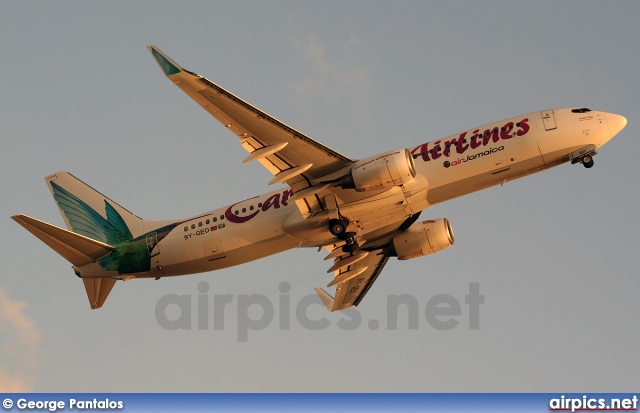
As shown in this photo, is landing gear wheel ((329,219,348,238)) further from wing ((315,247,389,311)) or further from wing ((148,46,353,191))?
wing ((315,247,389,311))

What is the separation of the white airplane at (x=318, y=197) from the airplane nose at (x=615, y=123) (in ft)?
0.23

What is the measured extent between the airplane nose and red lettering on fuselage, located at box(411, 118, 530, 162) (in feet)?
14.8

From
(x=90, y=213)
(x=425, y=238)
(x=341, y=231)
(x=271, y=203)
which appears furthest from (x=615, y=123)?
(x=90, y=213)

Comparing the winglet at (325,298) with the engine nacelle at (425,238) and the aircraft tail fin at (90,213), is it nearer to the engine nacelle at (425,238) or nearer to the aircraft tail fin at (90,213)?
the engine nacelle at (425,238)

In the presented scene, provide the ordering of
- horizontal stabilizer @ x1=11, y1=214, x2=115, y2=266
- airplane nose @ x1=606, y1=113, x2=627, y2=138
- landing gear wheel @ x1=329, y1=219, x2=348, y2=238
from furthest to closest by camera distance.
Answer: landing gear wheel @ x1=329, y1=219, x2=348, y2=238 < airplane nose @ x1=606, y1=113, x2=627, y2=138 < horizontal stabilizer @ x1=11, y1=214, x2=115, y2=266

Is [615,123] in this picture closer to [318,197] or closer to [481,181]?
[481,181]

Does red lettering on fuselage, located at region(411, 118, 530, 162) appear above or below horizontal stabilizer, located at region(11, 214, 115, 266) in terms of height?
above

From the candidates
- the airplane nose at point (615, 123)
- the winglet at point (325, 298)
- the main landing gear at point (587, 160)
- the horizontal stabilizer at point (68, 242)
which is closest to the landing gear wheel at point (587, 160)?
the main landing gear at point (587, 160)

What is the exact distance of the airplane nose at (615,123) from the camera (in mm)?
50500

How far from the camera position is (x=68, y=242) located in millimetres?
52938

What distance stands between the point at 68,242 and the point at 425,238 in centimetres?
2094

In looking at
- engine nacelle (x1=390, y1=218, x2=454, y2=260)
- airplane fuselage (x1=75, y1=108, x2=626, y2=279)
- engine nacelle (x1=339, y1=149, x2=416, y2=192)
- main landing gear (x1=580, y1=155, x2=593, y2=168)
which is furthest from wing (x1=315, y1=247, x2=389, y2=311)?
main landing gear (x1=580, y1=155, x2=593, y2=168)

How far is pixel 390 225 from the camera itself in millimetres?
56094

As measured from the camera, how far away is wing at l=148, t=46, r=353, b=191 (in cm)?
4372
